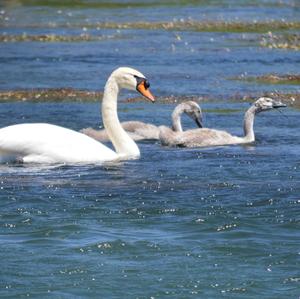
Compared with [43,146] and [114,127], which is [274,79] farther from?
[43,146]

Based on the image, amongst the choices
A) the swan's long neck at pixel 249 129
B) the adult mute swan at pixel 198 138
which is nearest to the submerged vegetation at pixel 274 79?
the swan's long neck at pixel 249 129

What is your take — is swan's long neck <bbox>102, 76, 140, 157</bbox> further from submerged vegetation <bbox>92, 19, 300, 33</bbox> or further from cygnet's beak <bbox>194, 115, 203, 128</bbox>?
submerged vegetation <bbox>92, 19, 300, 33</bbox>

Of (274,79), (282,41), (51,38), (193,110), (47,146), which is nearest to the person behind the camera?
(47,146)

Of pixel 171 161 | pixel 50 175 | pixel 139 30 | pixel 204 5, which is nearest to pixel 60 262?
pixel 50 175

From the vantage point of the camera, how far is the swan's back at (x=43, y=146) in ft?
50.1

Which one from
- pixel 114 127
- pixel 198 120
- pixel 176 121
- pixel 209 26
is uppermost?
pixel 114 127

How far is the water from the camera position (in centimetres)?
1034

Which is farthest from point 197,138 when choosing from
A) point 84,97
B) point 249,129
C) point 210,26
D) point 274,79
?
point 210,26

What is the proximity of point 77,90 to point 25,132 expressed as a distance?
8406 millimetres

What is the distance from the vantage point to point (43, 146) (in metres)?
15.3

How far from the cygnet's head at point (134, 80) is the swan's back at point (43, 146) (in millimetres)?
1465

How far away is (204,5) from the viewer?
48.7m

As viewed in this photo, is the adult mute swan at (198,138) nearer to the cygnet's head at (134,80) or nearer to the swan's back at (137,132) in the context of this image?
the swan's back at (137,132)

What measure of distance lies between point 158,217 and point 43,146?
3.25m
